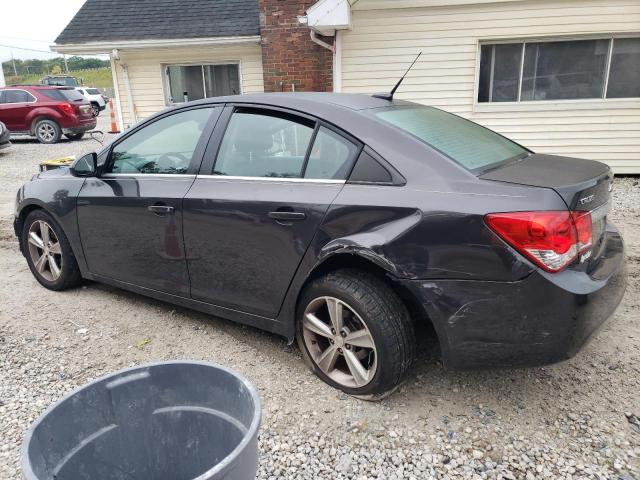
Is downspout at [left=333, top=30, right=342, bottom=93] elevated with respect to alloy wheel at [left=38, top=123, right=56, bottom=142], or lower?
elevated

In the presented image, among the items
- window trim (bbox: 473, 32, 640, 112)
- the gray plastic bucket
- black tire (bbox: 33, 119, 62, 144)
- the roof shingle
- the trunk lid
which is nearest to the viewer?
the gray plastic bucket

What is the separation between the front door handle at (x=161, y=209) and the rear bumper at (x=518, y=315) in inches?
65.7

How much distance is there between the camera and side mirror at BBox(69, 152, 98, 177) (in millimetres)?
3746

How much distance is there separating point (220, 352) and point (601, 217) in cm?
237

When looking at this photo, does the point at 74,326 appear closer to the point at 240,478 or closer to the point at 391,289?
the point at 391,289

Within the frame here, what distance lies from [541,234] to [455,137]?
98 centimetres

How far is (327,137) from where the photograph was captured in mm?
2805

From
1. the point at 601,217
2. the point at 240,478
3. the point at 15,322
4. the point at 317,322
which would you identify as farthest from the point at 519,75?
the point at 240,478

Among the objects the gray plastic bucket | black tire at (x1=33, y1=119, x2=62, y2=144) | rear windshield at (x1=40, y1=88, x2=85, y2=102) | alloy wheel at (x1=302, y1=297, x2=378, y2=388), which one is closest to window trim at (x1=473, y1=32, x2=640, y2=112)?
alloy wheel at (x1=302, y1=297, x2=378, y2=388)

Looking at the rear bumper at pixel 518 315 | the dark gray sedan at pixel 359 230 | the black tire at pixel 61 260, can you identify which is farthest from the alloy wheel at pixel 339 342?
the black tire at pixel 61 260

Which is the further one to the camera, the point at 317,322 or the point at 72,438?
the point at 317,322

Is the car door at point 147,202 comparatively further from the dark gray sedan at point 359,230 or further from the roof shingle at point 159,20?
the roof shingle at point 159,20

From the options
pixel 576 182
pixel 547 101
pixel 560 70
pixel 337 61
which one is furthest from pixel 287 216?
pixel 560 70

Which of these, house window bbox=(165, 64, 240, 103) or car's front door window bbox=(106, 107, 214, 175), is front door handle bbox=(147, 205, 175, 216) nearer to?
car's front door window bbox=(106, 107, 214, 175)
